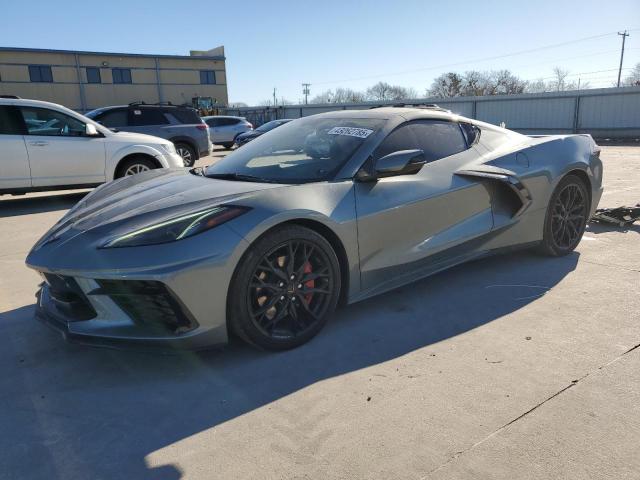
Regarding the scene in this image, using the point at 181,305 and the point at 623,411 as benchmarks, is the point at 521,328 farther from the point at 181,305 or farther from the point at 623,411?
the point at 181,305

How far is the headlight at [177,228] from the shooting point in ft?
8.71

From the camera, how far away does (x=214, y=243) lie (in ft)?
8.72

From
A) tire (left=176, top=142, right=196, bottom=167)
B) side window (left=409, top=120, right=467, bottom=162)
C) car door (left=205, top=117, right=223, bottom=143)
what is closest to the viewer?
side window (left=409, top=120, right=467, bottom=162)

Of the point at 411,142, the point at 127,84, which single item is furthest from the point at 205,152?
the point at 127,84

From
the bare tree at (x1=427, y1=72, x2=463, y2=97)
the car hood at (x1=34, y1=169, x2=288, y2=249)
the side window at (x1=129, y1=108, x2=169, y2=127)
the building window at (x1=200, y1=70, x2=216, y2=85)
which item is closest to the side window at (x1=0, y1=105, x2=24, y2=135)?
the side window at (x1=129, y1=108, x2=169, y2=127)

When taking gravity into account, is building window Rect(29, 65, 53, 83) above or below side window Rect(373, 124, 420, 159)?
above

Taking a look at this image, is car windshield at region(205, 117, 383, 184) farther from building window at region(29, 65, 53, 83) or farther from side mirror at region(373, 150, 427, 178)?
building window at region(29, 65, 53, 83)

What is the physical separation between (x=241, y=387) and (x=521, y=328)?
5.96ft

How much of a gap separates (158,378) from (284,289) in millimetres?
841

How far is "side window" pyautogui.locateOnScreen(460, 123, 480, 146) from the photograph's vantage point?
416 centimetres

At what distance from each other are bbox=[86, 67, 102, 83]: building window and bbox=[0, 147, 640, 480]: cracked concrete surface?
4591 cm

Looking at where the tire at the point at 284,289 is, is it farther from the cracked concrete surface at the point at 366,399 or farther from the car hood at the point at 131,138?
the car hood at the point at 131,138

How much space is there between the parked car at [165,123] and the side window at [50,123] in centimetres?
303

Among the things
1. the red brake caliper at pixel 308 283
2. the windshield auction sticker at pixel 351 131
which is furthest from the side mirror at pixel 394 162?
the red brake caliper at pixel 308 283
